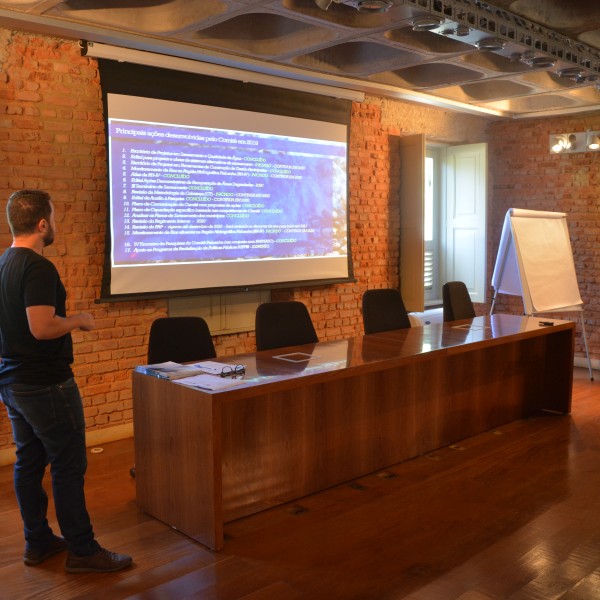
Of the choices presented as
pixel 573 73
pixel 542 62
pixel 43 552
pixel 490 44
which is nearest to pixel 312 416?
pixel 43 552

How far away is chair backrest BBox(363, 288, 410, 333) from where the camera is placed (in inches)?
206

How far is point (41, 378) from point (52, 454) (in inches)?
13.1

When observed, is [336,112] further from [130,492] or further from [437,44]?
[130,492]

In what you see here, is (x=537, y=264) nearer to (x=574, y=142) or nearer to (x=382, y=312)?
(x=574, y=142)

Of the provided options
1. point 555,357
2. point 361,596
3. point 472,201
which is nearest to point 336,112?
point 472,201

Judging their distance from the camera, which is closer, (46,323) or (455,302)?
(46,323)

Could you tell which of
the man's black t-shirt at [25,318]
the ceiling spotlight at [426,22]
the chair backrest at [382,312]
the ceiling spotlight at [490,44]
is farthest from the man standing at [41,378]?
the ceiling spotlight at [490,44]

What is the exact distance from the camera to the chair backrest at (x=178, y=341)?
396 cm

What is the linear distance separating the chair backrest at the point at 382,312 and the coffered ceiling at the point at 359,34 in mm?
1853

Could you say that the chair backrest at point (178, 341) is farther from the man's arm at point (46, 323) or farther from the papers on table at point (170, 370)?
the man's arm at point (46, 323)

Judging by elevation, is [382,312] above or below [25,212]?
below

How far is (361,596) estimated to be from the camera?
2.80m

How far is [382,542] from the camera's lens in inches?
130

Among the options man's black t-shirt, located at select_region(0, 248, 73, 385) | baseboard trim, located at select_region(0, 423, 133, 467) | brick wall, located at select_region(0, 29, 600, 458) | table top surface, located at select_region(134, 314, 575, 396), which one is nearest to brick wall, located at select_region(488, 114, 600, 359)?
table top surface, located at select_region(134, 314, 575, 396)
